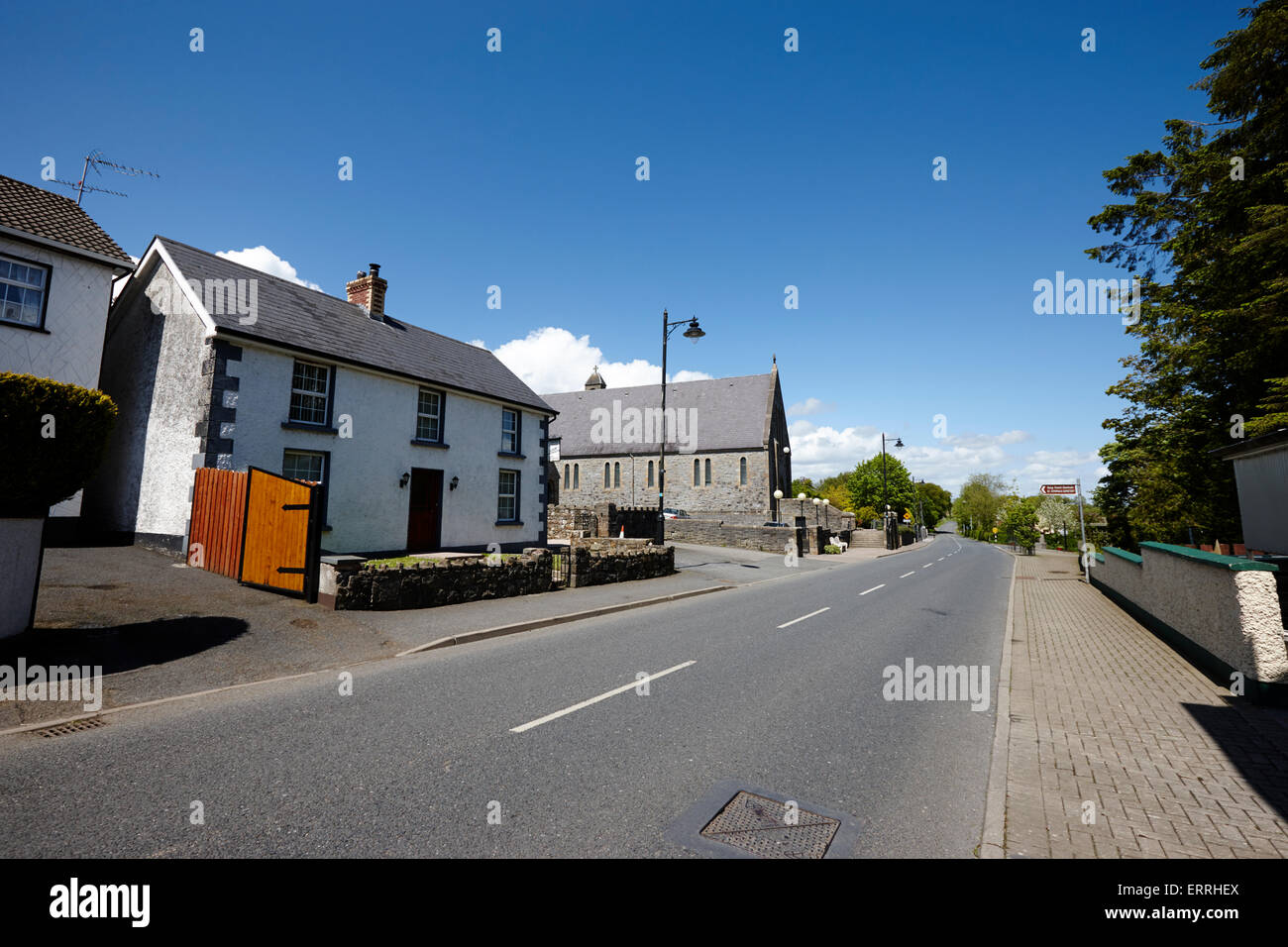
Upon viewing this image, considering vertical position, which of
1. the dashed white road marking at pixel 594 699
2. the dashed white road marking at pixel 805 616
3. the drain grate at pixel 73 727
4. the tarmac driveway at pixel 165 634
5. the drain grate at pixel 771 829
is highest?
the tarmac driveway at pixel 165 634

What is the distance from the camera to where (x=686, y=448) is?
1927 inches

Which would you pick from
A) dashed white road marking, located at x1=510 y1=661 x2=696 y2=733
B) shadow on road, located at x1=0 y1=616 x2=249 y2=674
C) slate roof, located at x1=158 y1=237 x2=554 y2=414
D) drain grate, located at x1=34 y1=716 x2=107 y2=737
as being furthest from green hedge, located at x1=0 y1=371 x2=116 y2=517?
slate roof, located at x1=158 y1=237 x2=554 y2=414

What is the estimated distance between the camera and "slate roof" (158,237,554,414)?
579 inches

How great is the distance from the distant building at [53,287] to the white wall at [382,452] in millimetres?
4015

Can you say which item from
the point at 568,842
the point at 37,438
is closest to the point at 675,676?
the point at 568,842

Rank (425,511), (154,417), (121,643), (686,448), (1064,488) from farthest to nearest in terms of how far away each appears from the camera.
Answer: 1. (686,448)
2. (1064,488)
3. (425,511)
4. (154,417)
5. (121,643)

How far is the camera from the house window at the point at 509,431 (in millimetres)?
20812

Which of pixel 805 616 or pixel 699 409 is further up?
pixel 699 409

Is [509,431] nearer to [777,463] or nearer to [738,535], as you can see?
[738,535]

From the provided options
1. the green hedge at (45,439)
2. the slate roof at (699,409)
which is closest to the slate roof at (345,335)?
the green hedge at (45,439)

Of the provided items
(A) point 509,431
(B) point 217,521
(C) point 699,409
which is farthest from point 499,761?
(C) point 699,409

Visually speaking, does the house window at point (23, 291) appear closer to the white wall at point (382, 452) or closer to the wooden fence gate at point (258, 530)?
the white wall at point (382, 452)

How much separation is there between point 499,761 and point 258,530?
9.03 m
